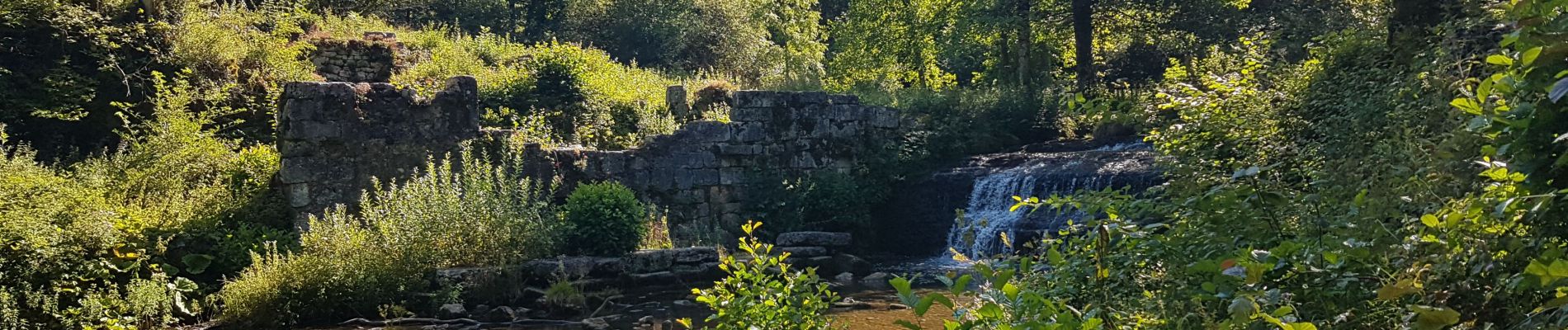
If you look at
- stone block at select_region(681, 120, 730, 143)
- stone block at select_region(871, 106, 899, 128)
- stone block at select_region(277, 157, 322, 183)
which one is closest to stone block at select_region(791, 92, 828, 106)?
stone block at select_region(871, 106, 899, 128)

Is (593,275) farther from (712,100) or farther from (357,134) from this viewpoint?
(712,100)

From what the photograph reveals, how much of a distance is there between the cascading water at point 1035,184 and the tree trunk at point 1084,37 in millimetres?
4212

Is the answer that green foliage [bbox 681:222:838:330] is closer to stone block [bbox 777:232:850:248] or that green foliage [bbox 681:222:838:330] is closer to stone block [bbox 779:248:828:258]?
stone block [bbox 779:248:828:258]

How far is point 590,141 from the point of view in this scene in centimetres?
1434

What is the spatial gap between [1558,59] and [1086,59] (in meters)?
16.8

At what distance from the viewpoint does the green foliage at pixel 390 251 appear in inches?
364

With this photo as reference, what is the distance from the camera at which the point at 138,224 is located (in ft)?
32.6

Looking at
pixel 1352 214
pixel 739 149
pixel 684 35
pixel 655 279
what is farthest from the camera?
pixel 684 35

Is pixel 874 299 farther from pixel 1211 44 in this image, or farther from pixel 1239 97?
pixel 1211 44

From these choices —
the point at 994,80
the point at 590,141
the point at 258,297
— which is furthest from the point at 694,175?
the point at 994,80

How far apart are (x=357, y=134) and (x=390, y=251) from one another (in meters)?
2.02

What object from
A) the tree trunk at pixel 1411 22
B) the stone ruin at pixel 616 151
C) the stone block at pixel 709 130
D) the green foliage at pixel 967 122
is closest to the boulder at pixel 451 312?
the stone ruin at pixel 616 151

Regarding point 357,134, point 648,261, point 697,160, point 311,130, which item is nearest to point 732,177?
point 697,160

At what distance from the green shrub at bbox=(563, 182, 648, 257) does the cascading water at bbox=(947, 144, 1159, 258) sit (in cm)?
Answer: 317
